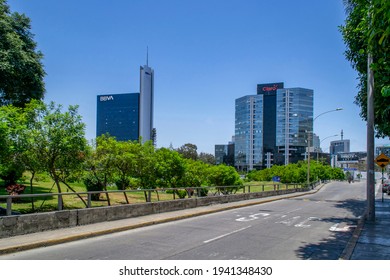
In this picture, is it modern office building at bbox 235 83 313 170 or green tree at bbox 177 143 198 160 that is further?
modern office building at bbox 235 83 313 170

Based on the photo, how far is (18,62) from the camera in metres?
23.7

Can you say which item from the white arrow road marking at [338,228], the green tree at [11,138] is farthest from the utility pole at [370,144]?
the green tree at [11,138]

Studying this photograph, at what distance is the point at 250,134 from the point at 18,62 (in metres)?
173

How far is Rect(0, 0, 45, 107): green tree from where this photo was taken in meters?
23.3

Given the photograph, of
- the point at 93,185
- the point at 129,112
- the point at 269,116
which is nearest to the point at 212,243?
the point at 93,185

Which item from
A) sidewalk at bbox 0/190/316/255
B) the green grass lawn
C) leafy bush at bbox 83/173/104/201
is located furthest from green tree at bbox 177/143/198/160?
sidewalk at bbox 0/190/316/255

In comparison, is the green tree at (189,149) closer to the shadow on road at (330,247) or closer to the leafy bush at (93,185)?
the leafy bush at (93,185)

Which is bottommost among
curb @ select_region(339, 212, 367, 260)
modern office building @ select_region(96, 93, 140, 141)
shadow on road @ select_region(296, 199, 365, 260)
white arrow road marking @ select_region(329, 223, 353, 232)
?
white arrow road marking @ select_region(329, 223, 353, 232)

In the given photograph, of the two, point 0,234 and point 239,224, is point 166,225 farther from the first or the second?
point 0,234

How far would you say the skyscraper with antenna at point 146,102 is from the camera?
153625 mm

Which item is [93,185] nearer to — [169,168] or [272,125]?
[169,168]

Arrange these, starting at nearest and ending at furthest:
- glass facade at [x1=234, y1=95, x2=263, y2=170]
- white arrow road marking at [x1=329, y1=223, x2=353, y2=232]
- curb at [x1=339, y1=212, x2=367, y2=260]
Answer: curb at [x1=339, y1=212, x2=367, y2=260], white arrow road marking at [x1=329, y1=223, x2=353, y2=232], glass facade at [x1=234, y1=95, x2=263, y2=170]

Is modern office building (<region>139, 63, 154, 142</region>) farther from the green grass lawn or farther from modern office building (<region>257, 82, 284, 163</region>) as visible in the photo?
the green grass lawn

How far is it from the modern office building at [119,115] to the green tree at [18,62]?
12384 cm
